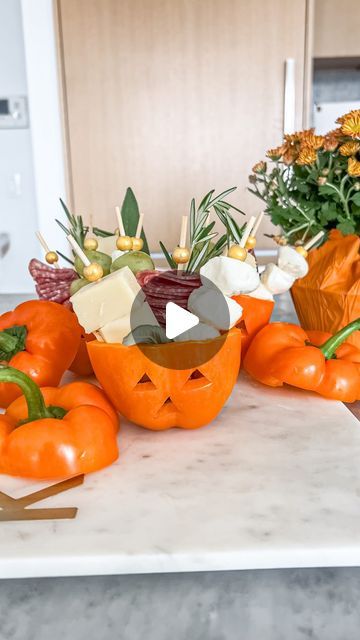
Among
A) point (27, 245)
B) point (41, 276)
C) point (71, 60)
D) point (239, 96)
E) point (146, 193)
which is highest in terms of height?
point (71, 60)

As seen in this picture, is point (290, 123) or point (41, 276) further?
point (290, 123)

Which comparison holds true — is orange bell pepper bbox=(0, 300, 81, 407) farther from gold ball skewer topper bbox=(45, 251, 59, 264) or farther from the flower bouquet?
the flower bouquet

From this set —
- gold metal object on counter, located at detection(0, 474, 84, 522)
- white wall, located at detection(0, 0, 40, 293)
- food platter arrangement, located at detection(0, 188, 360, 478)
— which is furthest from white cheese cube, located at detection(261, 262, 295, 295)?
white wall, located at detection(0, 0, 40, 293)

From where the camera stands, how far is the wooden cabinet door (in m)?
2.33

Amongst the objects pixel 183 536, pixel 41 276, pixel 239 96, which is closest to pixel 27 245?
pixel 239 96

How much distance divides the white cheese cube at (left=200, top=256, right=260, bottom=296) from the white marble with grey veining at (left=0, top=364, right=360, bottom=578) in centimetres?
16

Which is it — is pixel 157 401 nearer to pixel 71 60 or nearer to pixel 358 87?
pixel 71 60

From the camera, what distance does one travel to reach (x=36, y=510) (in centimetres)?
46

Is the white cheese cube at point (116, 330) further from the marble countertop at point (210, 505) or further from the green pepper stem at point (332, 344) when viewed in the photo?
the green pepper stem at point (332, 344)

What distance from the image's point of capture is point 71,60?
238 centimetres

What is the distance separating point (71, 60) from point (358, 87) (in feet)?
4.32

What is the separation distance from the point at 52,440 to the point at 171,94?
2.17m

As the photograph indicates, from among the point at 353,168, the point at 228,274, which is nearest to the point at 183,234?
the point at 228,274

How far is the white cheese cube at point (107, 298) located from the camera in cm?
53
